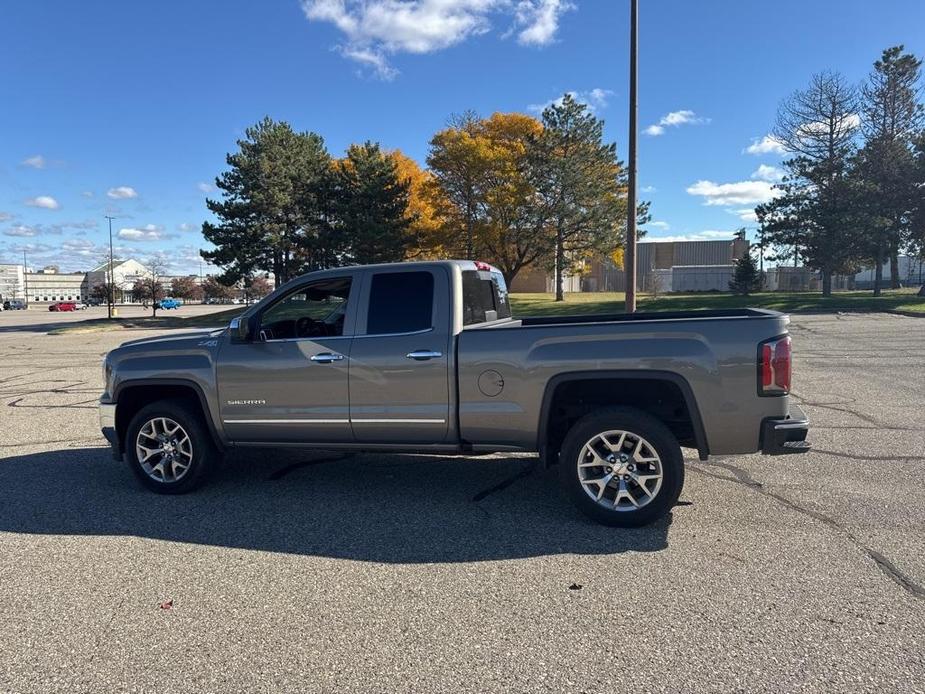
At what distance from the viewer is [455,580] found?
372 cm

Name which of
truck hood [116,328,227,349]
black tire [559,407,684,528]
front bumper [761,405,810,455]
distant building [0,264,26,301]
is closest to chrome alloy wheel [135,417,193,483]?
truck hood [116,328,227,349]

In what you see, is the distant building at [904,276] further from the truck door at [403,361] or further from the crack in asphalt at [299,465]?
the truck door at [403,361]

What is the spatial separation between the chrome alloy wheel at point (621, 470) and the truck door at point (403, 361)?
1.10 m

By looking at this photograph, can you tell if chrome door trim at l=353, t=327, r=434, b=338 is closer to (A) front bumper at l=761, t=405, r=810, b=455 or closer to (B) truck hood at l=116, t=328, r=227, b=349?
(B) truck hood at l=116, t=328, r=227, b=349

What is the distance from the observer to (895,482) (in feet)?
17.4

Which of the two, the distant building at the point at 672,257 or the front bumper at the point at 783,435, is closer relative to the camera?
the front bumper at the point at 783,435

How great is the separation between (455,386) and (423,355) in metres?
0.34

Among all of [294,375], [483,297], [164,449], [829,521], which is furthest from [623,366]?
[164,449]

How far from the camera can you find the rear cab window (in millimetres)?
5145

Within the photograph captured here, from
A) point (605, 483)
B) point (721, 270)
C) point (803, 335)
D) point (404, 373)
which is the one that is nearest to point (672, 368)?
point (605, 483)

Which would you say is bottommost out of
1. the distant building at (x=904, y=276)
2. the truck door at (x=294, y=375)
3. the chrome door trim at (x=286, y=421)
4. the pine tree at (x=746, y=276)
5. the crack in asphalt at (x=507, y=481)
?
the crack in asphalt at (x=507, y=481)

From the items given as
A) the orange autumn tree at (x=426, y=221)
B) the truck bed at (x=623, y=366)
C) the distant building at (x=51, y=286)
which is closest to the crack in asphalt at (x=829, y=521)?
the truck bed at (x=623, y=366)

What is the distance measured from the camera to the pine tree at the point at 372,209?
1587 inches

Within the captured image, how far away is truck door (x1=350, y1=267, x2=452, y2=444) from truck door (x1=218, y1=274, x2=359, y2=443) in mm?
137
